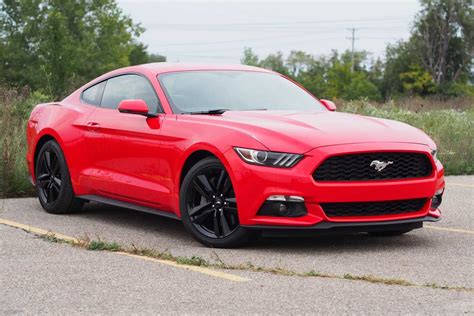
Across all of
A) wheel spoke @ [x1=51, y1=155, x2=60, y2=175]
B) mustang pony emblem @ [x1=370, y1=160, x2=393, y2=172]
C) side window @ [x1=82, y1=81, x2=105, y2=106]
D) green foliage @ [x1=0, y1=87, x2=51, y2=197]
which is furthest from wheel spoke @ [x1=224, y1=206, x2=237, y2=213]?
green foliage @ [x1=0, y1=87, x2=51, y2=197]

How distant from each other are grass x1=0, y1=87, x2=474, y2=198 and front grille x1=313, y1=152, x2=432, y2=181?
5510 millimetres

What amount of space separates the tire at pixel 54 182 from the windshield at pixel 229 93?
1.69 m

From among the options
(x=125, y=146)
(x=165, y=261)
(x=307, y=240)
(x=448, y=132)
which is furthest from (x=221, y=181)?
(x=448, y=132)

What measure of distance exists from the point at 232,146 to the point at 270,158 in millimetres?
339

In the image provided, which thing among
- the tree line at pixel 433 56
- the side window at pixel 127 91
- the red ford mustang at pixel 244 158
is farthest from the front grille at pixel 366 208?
the tree line at pixel 433 56

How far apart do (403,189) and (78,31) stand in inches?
3010

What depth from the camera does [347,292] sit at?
5.51m

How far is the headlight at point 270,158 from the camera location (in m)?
6.81

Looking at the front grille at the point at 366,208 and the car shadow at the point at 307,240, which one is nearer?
the front grille at the point at 366,208

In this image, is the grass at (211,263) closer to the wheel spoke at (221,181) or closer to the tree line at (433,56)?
the wheel spoke at (221,181)

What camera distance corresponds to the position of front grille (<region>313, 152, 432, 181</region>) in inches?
269

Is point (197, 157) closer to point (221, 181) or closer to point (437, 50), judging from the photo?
point (221, 181)

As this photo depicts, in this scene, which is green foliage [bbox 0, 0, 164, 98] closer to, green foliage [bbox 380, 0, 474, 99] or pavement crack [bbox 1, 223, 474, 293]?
green foliage [bbox 380, 0, 474, 99]

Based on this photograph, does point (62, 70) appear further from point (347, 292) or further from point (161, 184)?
point (347, 292)
